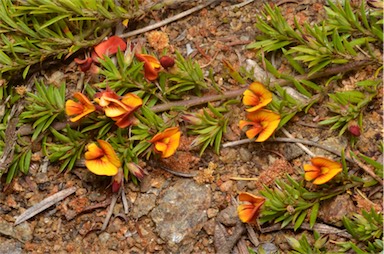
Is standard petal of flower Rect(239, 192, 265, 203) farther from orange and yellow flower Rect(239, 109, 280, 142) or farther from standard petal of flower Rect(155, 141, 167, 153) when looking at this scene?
standard petal of flower Rect(155, 141, 167, 153)

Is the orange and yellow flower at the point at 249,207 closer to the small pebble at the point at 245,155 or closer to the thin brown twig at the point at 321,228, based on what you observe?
the thin brown twig at the point at 321,228

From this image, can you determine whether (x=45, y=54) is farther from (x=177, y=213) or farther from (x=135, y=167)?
(x=177, y=213)

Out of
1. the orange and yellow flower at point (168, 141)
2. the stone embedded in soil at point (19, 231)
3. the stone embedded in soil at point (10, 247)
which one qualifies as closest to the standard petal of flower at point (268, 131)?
the orange and yellow flower at point (168, 141)

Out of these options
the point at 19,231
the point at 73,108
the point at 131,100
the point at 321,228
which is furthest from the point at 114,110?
the point at 321,228

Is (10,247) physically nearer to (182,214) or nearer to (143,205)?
(143,205)

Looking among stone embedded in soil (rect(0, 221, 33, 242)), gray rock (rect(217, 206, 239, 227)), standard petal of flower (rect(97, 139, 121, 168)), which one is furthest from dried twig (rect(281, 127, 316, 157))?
stone embedded in soil (rect(0, 221, 33, 242))

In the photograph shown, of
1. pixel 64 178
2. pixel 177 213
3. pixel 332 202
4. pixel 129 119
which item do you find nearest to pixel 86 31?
pixel 129 119
